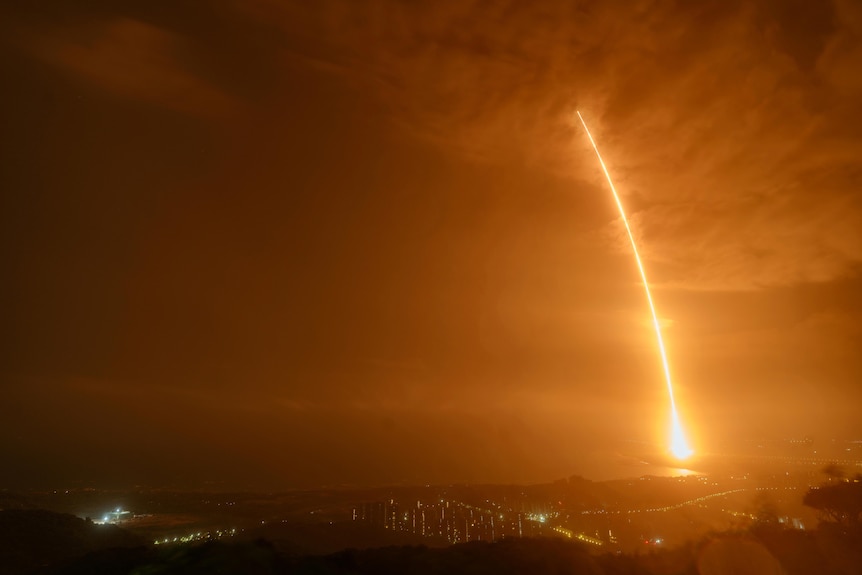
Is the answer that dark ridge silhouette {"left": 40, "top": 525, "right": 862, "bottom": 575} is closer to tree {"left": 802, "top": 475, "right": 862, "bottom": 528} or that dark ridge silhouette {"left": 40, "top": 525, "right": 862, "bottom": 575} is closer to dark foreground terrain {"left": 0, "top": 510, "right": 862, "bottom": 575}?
dark foreground terrain {"left": 0, "top": 510, "right": 862, "bottom": 575}

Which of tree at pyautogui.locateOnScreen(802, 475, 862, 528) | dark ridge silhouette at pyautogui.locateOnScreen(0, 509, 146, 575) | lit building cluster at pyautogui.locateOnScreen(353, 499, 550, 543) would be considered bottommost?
lit building cluster at pyautogui.locateOnScreen(353, 499, 550, 543)

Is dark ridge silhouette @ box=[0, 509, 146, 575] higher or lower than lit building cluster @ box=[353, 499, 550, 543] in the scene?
higher

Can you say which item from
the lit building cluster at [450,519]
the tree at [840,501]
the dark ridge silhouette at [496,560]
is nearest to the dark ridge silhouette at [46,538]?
the dark ridge silhouette at [496,560]

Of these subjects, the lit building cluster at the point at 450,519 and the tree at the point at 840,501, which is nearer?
the tree at the point at 840,501

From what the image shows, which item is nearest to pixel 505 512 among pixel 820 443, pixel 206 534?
pixel 206 534

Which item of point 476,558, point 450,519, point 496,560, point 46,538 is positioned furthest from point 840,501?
point 46,538

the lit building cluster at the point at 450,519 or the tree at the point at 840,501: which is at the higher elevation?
the tree at the point at 840,501

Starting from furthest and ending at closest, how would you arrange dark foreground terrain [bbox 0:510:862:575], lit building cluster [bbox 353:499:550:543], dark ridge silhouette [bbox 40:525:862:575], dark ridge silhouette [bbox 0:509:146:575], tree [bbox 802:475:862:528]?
lit building cluster [bbox 353:499:550:543] < tree [bbox 802:475:862:528] < dark ridge silhouette [bbox 0:509:146:575] < dark foreground terrain [bbox 0:510:862:575] < dark ridge silhouette [bbox 40:525:862:575]

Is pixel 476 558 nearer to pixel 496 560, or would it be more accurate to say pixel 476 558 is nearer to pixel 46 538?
pixel 496 560

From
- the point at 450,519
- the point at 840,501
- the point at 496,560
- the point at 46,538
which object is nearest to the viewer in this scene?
the point at 496,560

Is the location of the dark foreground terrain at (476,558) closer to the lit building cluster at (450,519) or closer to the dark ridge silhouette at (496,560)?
the dark ridge silhouette at (496,560)

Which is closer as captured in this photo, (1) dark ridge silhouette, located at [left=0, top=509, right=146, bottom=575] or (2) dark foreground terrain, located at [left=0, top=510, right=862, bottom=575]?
(2) dark foreground terrain, located at [left=0, top=510, right=862, bottom=575]

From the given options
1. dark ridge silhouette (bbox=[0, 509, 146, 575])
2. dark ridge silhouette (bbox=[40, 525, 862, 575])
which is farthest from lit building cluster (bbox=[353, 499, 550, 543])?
dark ridge silhouette (bbox=[0, 509, 146, 575])
